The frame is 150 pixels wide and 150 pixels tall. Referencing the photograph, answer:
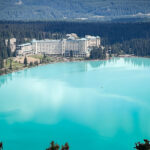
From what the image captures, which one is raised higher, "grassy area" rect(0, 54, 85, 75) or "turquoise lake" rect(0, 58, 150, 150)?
"grassy area" rect(0, 54, 85, 75)

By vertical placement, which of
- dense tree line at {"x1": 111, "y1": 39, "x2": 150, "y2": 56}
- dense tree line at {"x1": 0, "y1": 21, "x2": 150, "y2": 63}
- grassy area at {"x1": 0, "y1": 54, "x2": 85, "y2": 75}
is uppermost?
dense tree line at {"x1": 0, "y1": 21, "x2": 150, "y2": 63}

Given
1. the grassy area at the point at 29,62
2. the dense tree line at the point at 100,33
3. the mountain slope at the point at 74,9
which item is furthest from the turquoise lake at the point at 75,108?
the mountain slope at the point at 74,9

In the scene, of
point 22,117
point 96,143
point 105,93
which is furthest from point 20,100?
point 96,143

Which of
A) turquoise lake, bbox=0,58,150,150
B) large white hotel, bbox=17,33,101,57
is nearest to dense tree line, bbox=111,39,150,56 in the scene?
large white hotel, bbox=17,33,101,57

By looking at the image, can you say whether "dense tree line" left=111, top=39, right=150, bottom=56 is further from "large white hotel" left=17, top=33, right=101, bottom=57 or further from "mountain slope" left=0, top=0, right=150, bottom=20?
"mountain slope" left=0, top=0, right=150, bottom=20

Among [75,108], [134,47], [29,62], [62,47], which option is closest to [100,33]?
[134,47]

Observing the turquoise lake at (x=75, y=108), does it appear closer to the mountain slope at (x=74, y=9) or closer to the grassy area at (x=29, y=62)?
the grassy area at (x=29, y=62)
